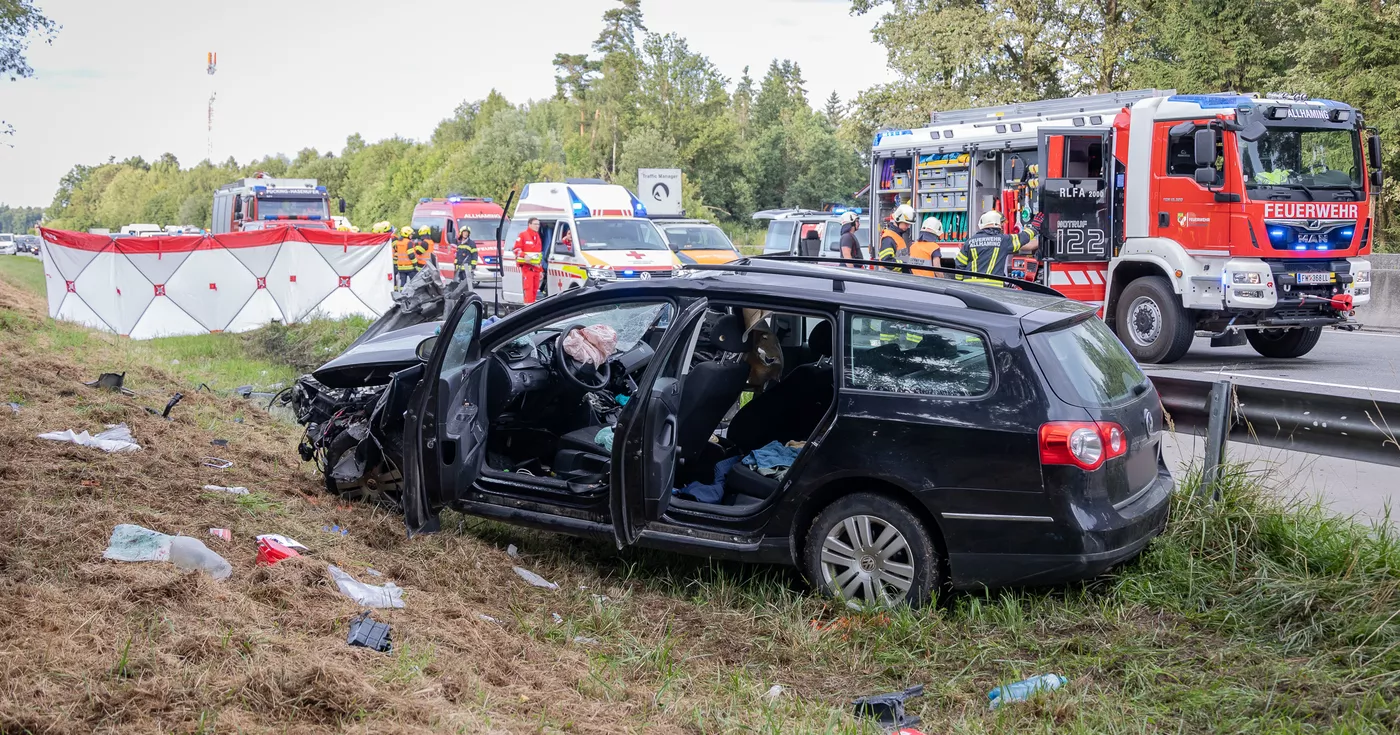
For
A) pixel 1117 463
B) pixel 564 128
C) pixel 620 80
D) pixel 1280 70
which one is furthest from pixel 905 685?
pixel 564 128

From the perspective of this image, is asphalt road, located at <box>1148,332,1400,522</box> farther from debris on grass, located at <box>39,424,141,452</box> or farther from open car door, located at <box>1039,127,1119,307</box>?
debris on grass, located at <box>39,424,141,452</box>

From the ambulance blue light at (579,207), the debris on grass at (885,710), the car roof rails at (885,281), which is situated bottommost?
the debris on grass at (885,710)

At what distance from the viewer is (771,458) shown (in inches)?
220

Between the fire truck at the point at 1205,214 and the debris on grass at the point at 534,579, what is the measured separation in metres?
8.88

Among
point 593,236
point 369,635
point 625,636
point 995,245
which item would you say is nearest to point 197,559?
point 369,635

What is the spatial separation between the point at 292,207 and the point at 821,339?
27.7 metres

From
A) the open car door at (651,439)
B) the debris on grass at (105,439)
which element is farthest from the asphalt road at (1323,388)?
the debris on grass at (105,439)

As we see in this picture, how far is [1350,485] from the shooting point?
7.04m

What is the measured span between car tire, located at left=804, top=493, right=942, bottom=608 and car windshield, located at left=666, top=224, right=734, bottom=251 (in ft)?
58.1

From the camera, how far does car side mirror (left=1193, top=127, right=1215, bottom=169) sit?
37.7 feet

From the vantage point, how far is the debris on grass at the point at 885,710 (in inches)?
152

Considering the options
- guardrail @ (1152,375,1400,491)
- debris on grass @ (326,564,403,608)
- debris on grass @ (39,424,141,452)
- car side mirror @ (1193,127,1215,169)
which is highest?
car side mirror @ (1193,127,1215,169)

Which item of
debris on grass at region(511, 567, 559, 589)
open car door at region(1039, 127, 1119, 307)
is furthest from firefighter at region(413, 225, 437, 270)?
debris on grass at region(511, 567, 559, 589)

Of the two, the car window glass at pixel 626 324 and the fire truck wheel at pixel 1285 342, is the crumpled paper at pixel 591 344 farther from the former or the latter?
the fire truck wheel at pixel 1285 342
